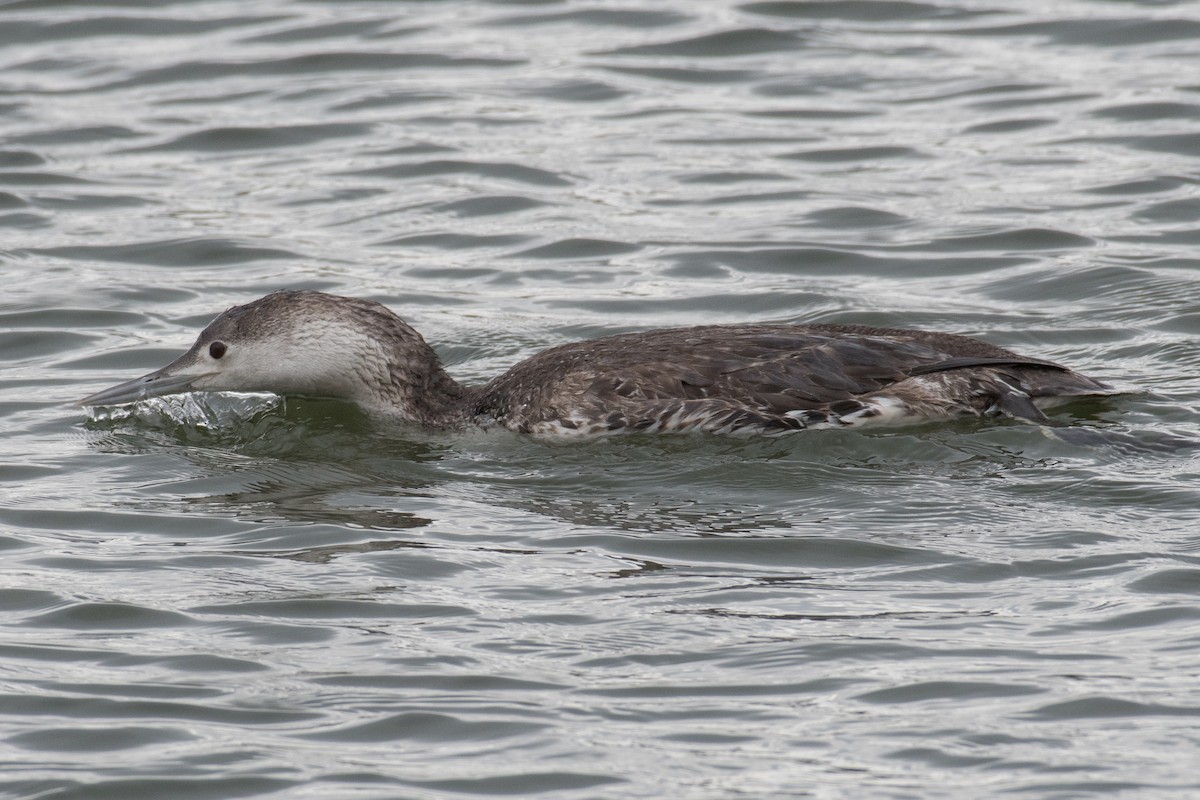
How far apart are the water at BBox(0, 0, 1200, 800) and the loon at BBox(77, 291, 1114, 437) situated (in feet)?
0.52

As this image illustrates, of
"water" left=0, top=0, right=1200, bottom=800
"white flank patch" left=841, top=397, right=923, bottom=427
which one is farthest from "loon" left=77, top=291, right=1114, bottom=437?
"water" left=0, top=0, right=1200, bottom=800

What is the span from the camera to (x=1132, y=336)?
1148 centimetres

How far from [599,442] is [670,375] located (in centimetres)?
49

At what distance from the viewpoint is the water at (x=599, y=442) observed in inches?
257

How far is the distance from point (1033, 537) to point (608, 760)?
8.55 ft

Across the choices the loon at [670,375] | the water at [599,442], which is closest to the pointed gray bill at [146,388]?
the loon at [670,375]

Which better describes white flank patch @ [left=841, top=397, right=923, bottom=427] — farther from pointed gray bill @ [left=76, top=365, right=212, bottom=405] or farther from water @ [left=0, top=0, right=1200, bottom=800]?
pointed gray bill @ [left=76, top=365, right=212, bottom=405]

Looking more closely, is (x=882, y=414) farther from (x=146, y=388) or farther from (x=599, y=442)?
(x=146, y=388)

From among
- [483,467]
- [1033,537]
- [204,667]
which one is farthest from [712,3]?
[204,667]

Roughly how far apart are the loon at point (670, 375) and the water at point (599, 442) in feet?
0.52

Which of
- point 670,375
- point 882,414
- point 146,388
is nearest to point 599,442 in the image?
point 670,375

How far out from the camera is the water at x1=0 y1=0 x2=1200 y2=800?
652 cm

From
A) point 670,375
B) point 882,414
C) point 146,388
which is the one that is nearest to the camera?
point 882,414

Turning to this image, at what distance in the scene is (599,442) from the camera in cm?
951
